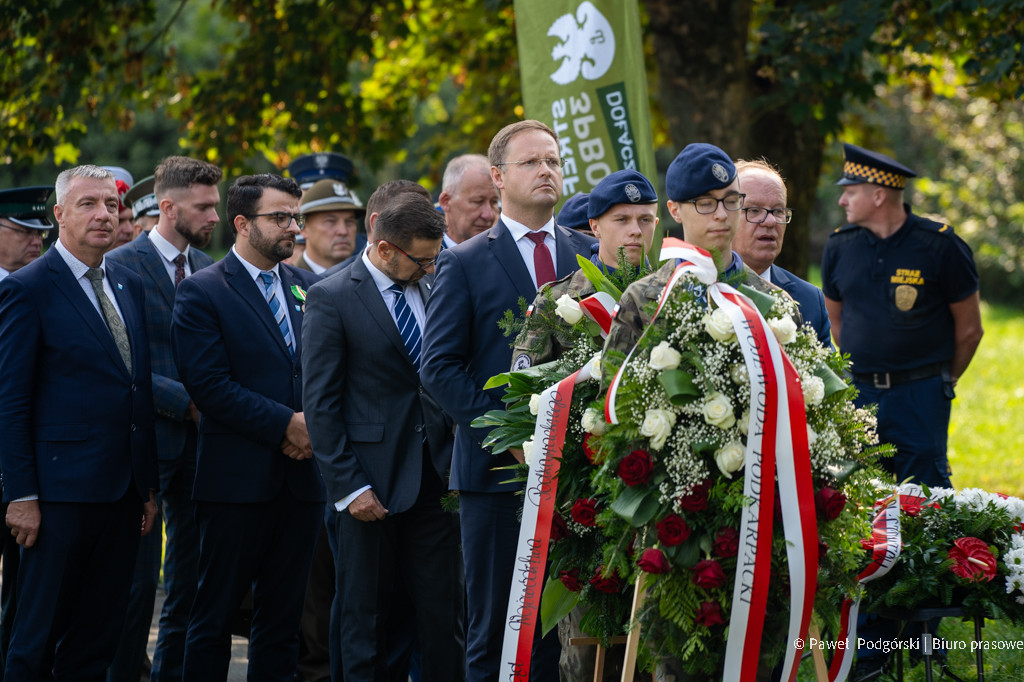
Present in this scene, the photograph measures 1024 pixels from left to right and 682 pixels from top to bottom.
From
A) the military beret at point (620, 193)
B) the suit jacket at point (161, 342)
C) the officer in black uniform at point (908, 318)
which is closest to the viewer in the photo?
the military beret at point (620, 193)

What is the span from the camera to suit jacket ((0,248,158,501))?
15.5 ft

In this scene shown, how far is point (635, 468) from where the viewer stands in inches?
137

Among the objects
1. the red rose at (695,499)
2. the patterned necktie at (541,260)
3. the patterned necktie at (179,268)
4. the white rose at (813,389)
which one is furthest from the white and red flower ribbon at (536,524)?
the patterned necktie at (179,268)

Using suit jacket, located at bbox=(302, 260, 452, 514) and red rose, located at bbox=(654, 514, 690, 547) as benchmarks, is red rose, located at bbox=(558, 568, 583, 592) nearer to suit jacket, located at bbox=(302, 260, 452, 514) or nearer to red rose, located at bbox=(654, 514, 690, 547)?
red rose, located at bbox=(654, 514, 690, 547)

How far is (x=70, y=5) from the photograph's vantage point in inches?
396

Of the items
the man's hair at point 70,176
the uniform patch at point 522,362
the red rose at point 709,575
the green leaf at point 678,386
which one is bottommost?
the red rose at point 709,575

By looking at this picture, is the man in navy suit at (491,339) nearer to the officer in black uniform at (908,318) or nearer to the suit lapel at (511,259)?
the suit lapel at (511,259)

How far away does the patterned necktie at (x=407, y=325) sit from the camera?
200 inches

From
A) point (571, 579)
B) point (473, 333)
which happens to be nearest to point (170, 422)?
point (473, 333)

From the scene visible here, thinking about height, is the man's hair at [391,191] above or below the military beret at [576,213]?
above

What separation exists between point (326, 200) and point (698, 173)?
4.07m

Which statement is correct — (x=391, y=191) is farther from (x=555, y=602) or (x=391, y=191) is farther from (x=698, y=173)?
(x=555, y=602)

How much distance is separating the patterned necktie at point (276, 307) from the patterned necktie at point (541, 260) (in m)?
1.43

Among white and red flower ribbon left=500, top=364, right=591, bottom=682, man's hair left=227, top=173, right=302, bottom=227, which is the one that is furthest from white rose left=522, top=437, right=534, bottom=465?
man's hair left=227, top=173, right=302, bottom=227
